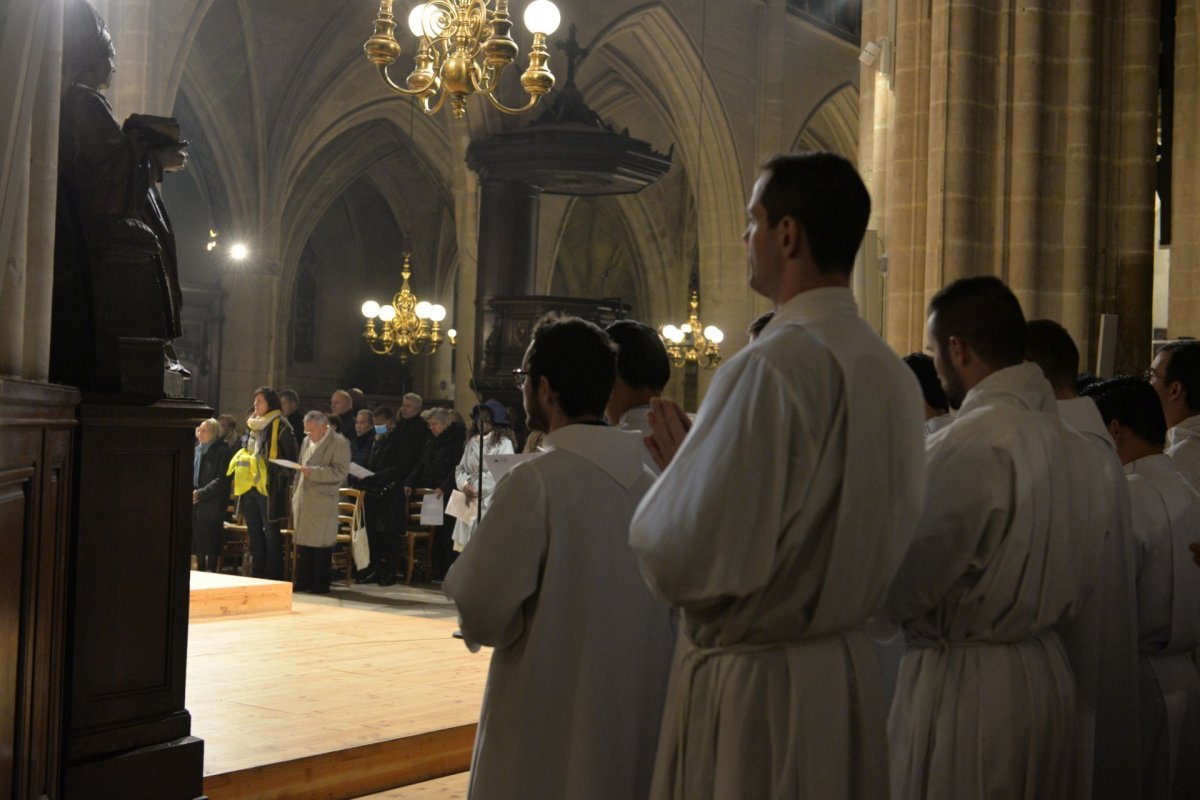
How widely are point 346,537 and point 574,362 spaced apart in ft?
Result: 29.5

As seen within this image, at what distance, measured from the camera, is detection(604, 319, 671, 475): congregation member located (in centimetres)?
331

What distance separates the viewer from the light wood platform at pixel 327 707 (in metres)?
4.54

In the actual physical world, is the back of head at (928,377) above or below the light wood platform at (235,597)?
above

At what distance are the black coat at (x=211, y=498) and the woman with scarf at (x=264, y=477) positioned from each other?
17 centimetres

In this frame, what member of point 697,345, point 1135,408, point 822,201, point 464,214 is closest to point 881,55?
point 1135,408

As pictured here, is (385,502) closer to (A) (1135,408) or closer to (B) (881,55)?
(B) (881,55)

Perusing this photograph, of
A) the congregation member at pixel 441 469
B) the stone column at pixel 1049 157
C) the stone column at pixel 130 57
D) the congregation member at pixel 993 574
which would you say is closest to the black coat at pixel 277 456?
the congregation member at pixel 441 469

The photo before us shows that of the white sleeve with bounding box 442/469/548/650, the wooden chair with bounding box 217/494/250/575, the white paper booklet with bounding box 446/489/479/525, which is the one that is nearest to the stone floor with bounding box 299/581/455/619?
the white paper booklet with bounding box 446/489/479/525

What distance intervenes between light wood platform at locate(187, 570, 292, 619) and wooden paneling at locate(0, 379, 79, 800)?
14.9 feet

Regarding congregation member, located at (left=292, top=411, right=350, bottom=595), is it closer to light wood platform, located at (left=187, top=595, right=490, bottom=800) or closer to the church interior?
the church interior

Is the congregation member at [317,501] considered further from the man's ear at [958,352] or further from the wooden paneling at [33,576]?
the man's ear at [958,352]

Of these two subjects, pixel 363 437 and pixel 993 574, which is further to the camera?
pixel 363 437

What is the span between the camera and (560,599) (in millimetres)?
2748

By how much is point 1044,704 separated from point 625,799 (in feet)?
3.03
